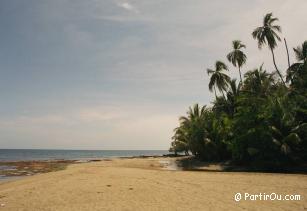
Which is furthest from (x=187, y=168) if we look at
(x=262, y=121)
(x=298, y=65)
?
(x=298, y=65)

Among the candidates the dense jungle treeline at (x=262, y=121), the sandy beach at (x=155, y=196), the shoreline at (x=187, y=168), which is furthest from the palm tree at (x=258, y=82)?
the sandy beach at (x=155, y=196)

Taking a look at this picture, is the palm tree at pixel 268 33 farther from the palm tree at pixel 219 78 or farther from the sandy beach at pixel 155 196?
the sandy beach at pixel 155 196

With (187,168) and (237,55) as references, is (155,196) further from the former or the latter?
(237,55)

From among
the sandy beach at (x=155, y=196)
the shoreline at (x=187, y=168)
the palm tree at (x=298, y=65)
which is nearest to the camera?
the sandy beach at (x=155, y=196)

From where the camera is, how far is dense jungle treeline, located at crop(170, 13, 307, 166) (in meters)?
26.8

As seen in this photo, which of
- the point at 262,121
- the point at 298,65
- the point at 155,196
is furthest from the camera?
the point at 298,65

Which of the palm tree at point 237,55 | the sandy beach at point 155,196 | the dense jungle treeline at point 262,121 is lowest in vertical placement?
the sandy beach at point 155,196

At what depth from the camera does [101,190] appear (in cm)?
1555

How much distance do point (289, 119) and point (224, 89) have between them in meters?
19.7

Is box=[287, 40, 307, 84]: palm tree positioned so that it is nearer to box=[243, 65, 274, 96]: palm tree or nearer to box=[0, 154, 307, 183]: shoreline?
box=[243, 65, 274, 96]: palm tree

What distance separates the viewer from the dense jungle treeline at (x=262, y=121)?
2684 centimetres

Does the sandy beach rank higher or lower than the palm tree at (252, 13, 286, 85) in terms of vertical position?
lower

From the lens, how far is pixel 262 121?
28.0 metres

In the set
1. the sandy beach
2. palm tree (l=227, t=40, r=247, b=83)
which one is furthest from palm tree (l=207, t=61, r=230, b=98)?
the sandy beach
